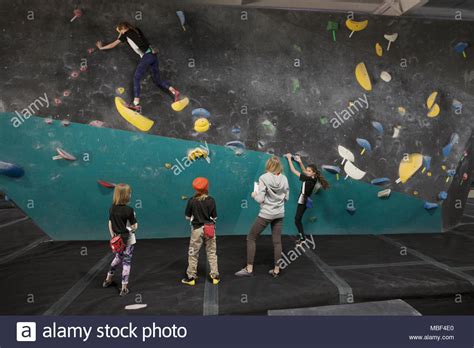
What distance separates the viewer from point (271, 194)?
3537mm

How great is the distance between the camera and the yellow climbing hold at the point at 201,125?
5.44 m

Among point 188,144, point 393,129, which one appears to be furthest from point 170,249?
point 393,129

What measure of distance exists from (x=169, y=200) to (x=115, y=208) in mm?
2353

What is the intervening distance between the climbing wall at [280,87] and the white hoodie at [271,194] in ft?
6.71

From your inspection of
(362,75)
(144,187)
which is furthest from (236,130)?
(362,75)

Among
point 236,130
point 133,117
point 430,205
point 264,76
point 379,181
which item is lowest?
point 430,205

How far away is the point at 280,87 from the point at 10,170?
4538 millimetres

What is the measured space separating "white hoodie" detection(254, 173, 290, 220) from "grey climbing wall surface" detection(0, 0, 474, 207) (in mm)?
2113

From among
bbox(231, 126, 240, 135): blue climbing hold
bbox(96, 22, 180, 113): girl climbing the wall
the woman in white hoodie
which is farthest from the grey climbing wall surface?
the woman in white hoodie

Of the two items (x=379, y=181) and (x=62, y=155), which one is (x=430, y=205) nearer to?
(x=379, y=181)

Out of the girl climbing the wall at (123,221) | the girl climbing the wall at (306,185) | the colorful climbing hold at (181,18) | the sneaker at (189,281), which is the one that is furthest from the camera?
the colorful climbing hold at (181,18)

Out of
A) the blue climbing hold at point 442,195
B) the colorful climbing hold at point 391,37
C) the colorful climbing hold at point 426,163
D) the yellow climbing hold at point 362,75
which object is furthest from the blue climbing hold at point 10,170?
the blue climbing hold at point 442,195

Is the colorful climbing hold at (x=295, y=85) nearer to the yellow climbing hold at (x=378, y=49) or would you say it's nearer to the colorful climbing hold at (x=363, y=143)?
the colorful climbing hold at (x=363, y=143)

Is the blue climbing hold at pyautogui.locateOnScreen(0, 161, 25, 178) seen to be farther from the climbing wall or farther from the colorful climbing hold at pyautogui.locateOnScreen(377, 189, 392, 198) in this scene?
the colorful climbing hold at pyautogui.locateOnScreen(377, 189, 392, 198)
